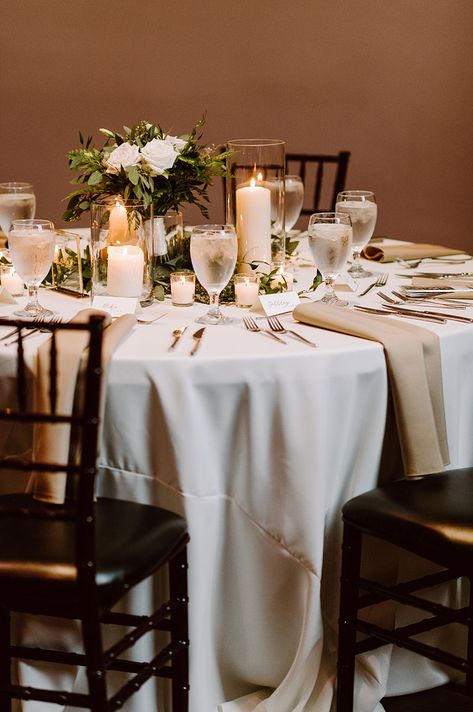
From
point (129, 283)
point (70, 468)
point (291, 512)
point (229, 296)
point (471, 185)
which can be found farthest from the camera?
point (471, 185)

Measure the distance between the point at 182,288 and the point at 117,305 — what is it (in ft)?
0.57

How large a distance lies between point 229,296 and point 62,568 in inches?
34.5

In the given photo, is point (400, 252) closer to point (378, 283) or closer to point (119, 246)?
point (378, 283)

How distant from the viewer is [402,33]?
4910 millimetres

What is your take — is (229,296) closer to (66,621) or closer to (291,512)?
(291,512)

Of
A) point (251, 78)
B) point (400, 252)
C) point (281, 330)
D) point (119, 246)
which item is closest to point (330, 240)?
point (281, 330)

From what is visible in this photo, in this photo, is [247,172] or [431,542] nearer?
[431,542]

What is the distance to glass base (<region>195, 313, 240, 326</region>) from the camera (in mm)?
1887

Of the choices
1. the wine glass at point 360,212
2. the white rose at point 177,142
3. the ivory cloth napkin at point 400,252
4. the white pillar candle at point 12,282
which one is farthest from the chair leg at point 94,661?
the ivory cloth napkin at point 400,252

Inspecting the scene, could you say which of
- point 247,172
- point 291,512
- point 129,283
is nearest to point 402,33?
point 247,172

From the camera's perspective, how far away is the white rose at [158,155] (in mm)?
1960

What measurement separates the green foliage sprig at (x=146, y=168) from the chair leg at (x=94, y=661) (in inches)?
36.8

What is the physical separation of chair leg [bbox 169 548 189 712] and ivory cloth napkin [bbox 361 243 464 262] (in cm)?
124

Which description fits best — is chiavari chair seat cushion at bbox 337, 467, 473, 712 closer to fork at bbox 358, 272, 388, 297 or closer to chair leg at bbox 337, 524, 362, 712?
chair leg at bbox 337, 524, 362, 712
